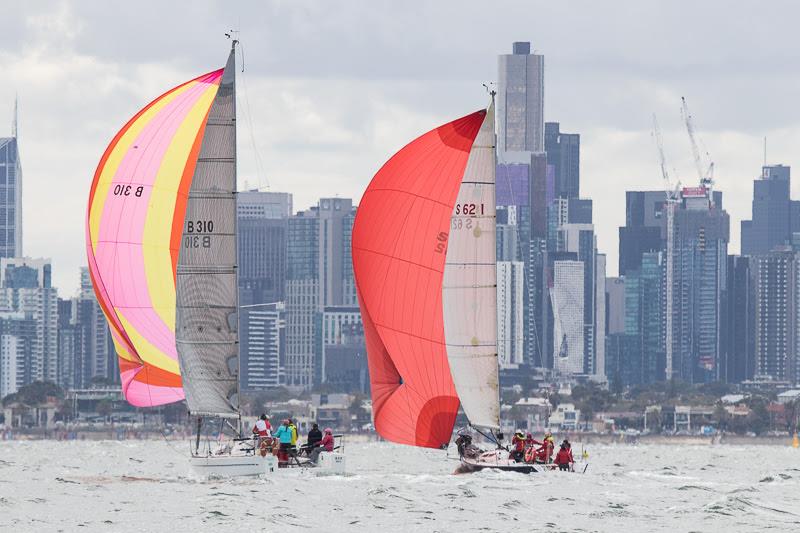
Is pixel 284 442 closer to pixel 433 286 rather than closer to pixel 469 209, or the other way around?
pixel 433 286

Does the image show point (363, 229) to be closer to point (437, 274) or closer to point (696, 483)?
point (437, 274)

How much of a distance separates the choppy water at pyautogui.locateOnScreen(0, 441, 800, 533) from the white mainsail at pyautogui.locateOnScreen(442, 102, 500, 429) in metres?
2.30

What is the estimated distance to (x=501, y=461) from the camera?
57.9 m

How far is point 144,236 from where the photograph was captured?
59344mm

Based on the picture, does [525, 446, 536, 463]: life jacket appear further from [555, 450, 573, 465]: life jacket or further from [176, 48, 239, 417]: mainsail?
[176, 48, 239, 417]: mainsail

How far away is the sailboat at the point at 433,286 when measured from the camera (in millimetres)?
56688

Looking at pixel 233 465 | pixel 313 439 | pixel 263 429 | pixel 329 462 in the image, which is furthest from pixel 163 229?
pixel 329 462

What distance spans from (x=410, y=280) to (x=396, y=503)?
6048 millimetres

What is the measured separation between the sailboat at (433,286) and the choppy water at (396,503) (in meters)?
1.94

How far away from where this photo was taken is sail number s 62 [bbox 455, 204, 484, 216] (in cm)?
5784

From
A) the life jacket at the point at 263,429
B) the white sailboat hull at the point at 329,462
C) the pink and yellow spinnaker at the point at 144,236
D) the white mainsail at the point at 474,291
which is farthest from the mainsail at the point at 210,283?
the white mainsail at the point at 474,291

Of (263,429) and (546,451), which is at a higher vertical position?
(263,429)

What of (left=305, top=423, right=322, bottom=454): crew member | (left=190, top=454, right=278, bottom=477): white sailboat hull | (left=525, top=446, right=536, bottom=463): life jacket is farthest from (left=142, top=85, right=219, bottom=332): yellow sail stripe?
(left=525, top=446, right=536, bottom=463): life jacket

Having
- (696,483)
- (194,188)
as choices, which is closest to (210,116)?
(194,188)
